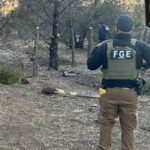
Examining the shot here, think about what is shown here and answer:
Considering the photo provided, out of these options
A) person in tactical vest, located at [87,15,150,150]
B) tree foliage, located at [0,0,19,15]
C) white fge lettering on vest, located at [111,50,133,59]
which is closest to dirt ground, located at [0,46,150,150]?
person in tactical vest, located at [87,15,150,150]

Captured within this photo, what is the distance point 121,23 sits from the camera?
356 centimetres

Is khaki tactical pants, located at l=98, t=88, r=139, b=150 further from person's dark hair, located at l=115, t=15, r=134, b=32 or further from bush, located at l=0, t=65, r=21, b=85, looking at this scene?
bush, located at l=0, t=65, r=21, b=85

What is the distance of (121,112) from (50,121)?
6.55 feet

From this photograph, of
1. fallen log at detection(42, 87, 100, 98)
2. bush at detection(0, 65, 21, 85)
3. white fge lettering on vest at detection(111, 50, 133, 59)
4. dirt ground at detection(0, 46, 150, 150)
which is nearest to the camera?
white fge lettering on vest at detection(111, 50, 133, 59)

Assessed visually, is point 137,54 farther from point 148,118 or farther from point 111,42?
point 148,118

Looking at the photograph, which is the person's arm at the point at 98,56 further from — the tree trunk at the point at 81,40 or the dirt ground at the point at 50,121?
the tree trunk at the point at 81,40

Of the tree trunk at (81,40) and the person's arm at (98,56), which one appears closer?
the person's arm at (98,56)

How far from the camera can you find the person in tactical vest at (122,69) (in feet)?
11.6

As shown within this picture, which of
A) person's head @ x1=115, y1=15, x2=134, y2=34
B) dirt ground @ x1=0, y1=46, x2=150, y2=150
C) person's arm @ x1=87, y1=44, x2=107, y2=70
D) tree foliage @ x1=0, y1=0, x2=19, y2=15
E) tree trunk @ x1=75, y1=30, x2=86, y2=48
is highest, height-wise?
tree foliage @ x1=0, y1=0, x2=19, y2=15

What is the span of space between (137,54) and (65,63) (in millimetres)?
9346

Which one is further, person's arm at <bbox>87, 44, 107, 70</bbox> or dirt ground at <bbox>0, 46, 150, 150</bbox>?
dirt ground at <bbox>0, 46, 150, 150</bbox>

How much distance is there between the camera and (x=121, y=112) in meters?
3.69

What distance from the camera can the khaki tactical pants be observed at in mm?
3574

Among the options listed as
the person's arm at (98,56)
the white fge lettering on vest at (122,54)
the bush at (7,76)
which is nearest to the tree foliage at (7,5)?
the bush at (7,76)
